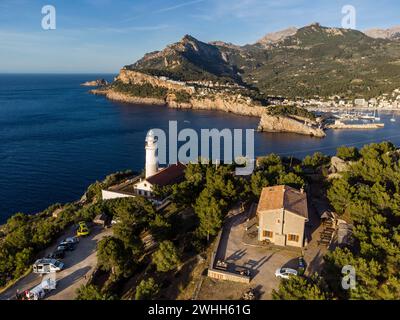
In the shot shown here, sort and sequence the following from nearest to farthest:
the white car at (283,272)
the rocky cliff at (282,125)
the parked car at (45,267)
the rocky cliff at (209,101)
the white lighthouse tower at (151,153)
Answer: the white car at (283,272)
the parked car at (45,267)
the white lighthouse tower at (151,153)
the rocky cliff at (282,125)
the rocky cliff at (209,101)

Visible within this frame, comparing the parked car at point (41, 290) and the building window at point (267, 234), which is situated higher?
the building window at point (267, 234)

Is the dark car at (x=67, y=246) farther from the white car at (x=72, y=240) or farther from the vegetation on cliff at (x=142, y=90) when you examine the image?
the vegetation on cliff at (x=142, y=90)

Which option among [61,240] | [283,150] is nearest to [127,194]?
[61,240]

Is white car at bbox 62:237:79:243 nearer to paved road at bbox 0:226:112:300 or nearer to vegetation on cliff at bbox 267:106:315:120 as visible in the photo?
paved road at bbox 0:226:112:300

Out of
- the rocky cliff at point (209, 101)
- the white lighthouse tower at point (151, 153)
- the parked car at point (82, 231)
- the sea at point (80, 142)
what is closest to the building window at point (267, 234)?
the parked car at point (82, 231)

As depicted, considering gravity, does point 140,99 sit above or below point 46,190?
above

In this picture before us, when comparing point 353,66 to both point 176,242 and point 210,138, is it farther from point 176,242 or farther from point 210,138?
point 176,242
